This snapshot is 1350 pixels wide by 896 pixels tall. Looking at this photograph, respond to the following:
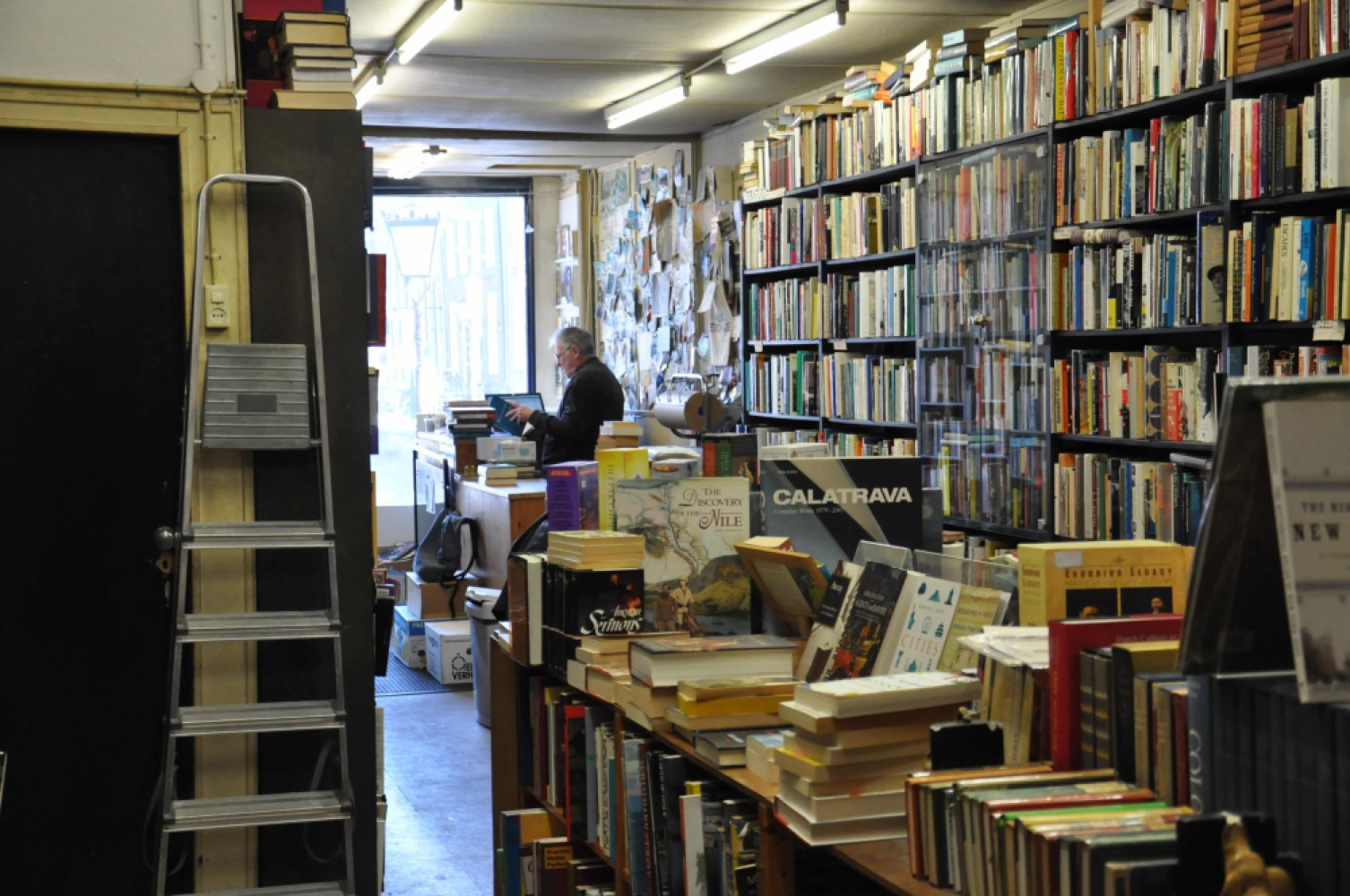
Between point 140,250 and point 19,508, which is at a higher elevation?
point 140,250

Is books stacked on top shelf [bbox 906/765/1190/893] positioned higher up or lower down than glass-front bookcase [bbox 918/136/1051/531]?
lower down

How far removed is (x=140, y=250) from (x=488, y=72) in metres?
4.55

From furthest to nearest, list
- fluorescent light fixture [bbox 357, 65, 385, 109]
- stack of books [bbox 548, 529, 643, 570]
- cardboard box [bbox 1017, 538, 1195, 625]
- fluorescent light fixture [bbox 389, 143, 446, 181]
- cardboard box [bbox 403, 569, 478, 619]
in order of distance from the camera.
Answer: fluorescent light fixture [bbox 389, 143, 446, 181] < cardboard box [bbox 403, 569, 478, 619] < fluorescent light fixture [bbox 357, 65, 385, 109] < stack of books [bbox 548, 529, 643, 570] < cardboard box [bbox 1017, 538, 1195, 625]

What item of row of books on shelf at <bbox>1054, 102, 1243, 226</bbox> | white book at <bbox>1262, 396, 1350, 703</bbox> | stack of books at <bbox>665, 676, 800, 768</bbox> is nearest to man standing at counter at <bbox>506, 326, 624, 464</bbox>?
row of books on shelf at <bbox>1054, 102, 1243, 226</bbox>

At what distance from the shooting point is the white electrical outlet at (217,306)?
3.71 meters

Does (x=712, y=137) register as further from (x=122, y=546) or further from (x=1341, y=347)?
(x=122, y=546)

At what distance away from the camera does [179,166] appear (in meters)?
3.74

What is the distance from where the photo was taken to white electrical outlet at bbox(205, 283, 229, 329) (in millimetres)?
3715

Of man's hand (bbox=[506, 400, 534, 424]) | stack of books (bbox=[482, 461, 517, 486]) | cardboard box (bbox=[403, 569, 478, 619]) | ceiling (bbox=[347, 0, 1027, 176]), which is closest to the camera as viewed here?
ceiling (bbox=[347, 0, 1027, 176])

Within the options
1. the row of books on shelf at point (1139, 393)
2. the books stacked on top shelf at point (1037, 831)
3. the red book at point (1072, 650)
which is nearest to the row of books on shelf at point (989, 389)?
the row of books on shelf at point (1139, 393)

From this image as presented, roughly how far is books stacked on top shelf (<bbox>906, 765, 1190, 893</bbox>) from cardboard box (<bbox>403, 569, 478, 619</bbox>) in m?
6.41

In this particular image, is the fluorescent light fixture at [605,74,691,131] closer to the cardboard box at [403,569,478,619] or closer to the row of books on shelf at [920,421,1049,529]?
the row of books on shelf at [920,421,1049,529]

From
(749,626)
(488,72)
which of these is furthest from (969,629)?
(488,72)

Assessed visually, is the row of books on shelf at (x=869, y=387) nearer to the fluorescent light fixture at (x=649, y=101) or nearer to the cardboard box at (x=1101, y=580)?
the fluorescent light fixture at (x=649, y=101)
